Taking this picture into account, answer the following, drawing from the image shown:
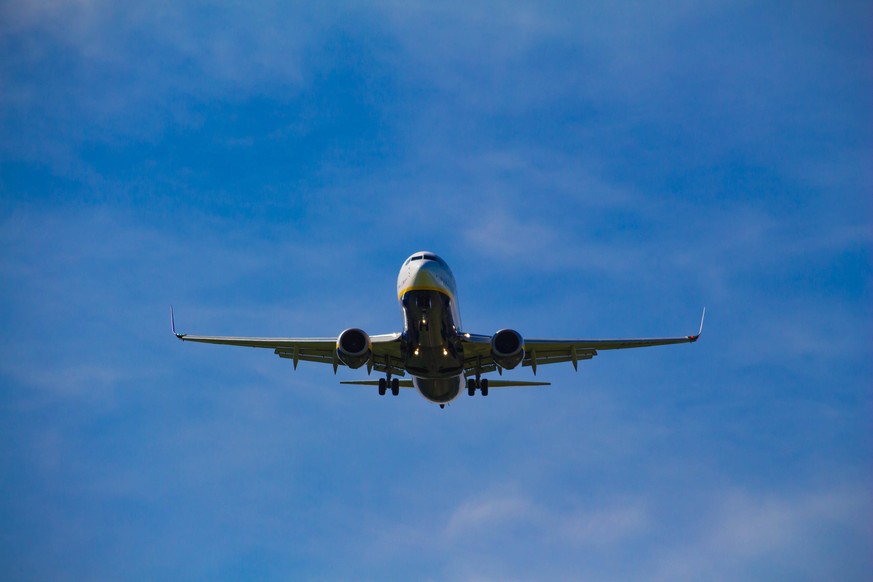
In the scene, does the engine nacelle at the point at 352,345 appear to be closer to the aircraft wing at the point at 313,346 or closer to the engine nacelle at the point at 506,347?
the aircraft wing at the point at 313,346

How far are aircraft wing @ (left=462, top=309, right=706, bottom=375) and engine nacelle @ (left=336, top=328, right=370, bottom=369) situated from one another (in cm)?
480

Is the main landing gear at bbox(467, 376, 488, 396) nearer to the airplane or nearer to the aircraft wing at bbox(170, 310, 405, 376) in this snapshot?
the airplane

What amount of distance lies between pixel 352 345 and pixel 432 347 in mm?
3676

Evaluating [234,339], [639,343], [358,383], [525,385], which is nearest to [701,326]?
[639,343]

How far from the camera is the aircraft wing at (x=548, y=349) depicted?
42.3 meters

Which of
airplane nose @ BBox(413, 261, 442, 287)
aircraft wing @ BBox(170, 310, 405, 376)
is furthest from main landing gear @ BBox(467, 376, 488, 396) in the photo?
airplane nose @ BBox(413, 261, 442, 287)

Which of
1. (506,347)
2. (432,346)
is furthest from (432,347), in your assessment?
(506,347)

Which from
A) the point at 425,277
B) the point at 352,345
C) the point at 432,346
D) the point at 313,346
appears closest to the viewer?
the point at 425,277

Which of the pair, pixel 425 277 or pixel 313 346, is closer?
pixel 425 277

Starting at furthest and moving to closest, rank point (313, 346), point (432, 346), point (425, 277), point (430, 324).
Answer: point (313, 346)
point (432, 346)
point (430, 324)
point (425, 277)

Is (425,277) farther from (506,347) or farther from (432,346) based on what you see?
(506,347)

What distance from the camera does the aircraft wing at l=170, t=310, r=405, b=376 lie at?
1651 inches

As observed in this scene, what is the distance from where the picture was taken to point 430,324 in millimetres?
39594

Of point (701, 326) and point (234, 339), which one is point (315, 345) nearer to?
point (234, 339)
